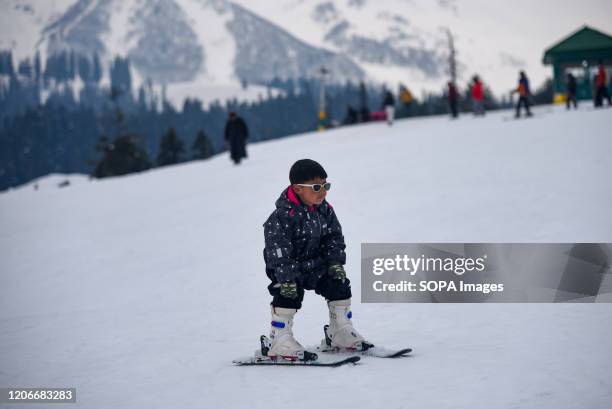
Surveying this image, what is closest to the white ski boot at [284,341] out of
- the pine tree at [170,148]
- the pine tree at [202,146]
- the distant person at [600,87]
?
the distant person at [600,87]

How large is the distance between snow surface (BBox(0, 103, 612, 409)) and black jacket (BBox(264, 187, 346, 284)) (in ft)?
2.05

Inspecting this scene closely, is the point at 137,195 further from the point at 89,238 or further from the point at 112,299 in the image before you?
the point at 112,299

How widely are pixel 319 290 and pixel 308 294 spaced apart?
2.99 m

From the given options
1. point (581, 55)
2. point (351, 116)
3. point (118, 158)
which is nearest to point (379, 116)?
point (351, 116)

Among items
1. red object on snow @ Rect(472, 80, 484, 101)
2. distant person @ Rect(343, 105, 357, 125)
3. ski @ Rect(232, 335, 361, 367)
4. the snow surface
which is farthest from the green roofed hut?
ski @ Rect(232, 335, 361, 367)

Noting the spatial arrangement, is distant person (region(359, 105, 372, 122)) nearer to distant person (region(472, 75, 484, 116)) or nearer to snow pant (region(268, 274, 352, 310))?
distant person (region(472, 75, 484, 116))

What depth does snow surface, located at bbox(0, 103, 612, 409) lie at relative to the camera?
396 centimetres

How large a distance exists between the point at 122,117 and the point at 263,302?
71014 mm

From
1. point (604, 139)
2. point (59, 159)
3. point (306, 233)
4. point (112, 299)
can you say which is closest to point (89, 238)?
point (112, 299)

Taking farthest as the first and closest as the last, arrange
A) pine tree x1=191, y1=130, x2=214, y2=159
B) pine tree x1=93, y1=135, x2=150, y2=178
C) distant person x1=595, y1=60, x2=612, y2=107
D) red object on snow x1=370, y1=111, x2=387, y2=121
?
pine tree x1=191, y1=130, x2=214, y2=159
pine tree x1=93, y1=135, x2=150, y2=178
red object on snow x1=370, y1=111, x2=387, y2=121
distant person x1=595, y1=60, x2=612, y2=107

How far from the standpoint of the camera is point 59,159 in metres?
174

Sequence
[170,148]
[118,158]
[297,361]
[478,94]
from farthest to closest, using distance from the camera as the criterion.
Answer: [170,148], [118,158], [478,94], [297,361]

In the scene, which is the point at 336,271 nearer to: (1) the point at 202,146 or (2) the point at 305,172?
(2) the point at 305,172

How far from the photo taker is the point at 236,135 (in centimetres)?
2084
